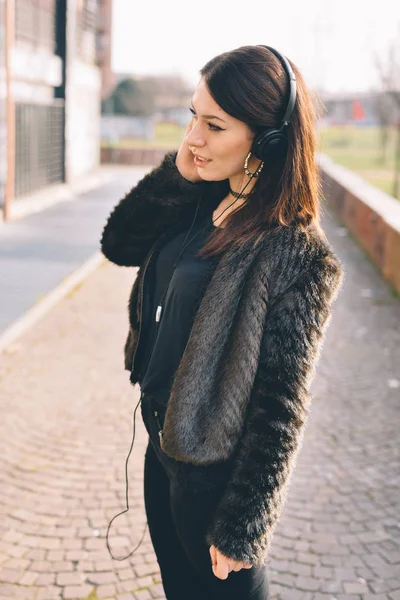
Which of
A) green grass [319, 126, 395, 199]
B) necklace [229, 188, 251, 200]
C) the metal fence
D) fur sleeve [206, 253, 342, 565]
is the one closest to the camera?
fur sleeve [206, 253, 342, 565]

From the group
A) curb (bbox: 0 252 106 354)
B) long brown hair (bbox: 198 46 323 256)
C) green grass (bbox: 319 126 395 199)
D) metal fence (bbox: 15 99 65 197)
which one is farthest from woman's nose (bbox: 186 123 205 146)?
metal fence (bbox: 15 99 65 197)

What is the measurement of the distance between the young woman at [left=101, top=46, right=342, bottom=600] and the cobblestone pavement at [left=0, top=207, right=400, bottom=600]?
1442 mm

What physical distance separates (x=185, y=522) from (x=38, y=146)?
54.8ft

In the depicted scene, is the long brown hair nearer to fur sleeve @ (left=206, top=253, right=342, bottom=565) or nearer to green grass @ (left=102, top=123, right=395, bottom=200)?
fur sleeve @ (left=206, top=253, right=342, bottom=565)

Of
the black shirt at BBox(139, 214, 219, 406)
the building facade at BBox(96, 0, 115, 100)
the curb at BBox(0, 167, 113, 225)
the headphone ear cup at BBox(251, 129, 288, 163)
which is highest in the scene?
the building facade at BBox(96, 0, 115, 100)

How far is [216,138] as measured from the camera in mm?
2170

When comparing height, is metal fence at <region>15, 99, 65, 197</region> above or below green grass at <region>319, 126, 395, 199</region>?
above

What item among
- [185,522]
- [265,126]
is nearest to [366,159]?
[265,126]

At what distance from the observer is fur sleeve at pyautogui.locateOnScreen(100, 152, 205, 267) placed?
103 inches

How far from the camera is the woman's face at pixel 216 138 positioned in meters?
2.13

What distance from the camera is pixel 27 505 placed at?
13.9 feet

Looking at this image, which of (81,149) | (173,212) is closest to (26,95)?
(81,149)

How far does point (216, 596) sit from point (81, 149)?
23.3 m

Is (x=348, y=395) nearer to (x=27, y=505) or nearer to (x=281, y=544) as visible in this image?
(x=281, y=544)
